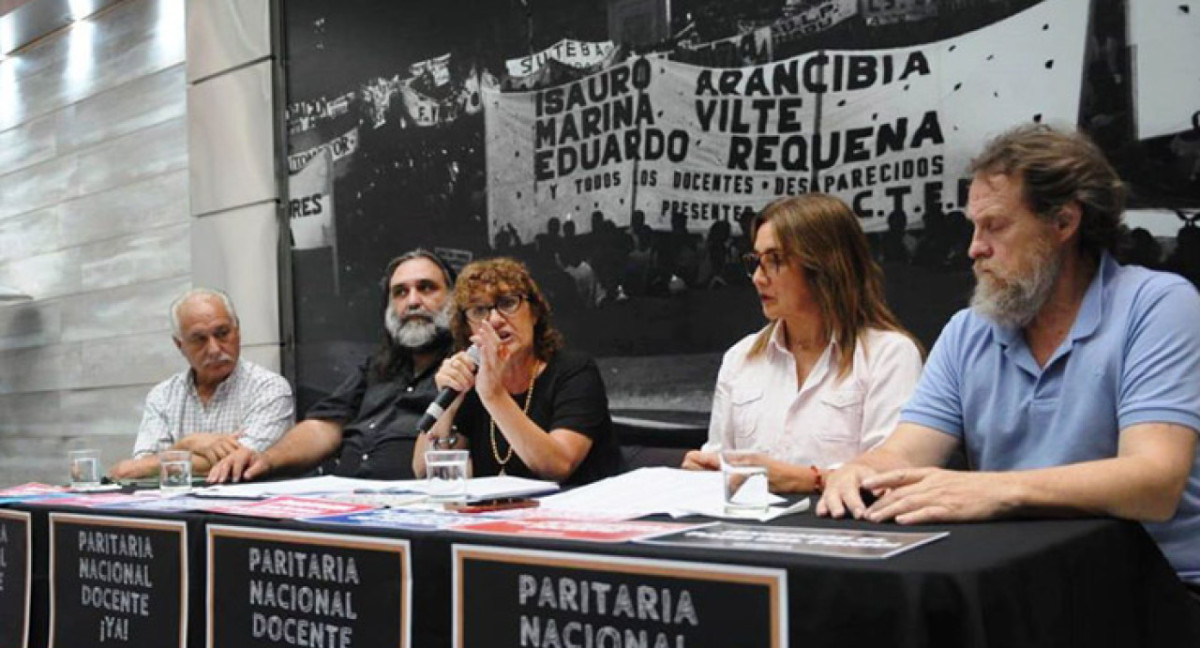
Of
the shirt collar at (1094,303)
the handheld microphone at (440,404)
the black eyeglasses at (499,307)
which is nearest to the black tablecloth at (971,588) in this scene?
the shirt collar at (1094,303)

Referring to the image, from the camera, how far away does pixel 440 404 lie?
252cm

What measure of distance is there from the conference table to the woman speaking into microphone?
33.3 inches

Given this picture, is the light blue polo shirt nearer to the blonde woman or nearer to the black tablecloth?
the black tablecloth

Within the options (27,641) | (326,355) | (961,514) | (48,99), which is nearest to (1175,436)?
(961,514)

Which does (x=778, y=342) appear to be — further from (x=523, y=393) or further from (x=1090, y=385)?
(x=1090, y=385)

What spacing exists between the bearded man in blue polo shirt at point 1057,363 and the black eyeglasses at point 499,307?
117 centimetres

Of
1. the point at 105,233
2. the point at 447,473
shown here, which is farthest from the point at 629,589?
the point at 105,233

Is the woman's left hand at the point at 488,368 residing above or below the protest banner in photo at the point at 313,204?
below

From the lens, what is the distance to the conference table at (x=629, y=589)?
114 cm

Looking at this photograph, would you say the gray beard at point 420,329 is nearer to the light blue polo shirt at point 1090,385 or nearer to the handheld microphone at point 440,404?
the handheld microphone at point 440,404

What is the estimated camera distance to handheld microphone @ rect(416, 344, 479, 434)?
2.44 meters

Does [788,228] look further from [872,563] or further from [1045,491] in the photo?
[872,563]

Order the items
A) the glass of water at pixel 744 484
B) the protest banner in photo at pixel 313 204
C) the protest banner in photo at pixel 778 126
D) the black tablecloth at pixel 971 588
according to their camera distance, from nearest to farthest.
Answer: the black tablecloth at pixel 971 588 → the glass of water at pixel 744 484 → the protest banner in photo at pixel 778 126 → the protest banner in photo at pixel 313 204

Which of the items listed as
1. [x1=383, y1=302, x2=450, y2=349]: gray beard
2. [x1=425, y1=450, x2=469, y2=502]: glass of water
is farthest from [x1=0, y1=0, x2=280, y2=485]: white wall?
[x1=425, y1=450, x2=469, y2=502]: glass of water
